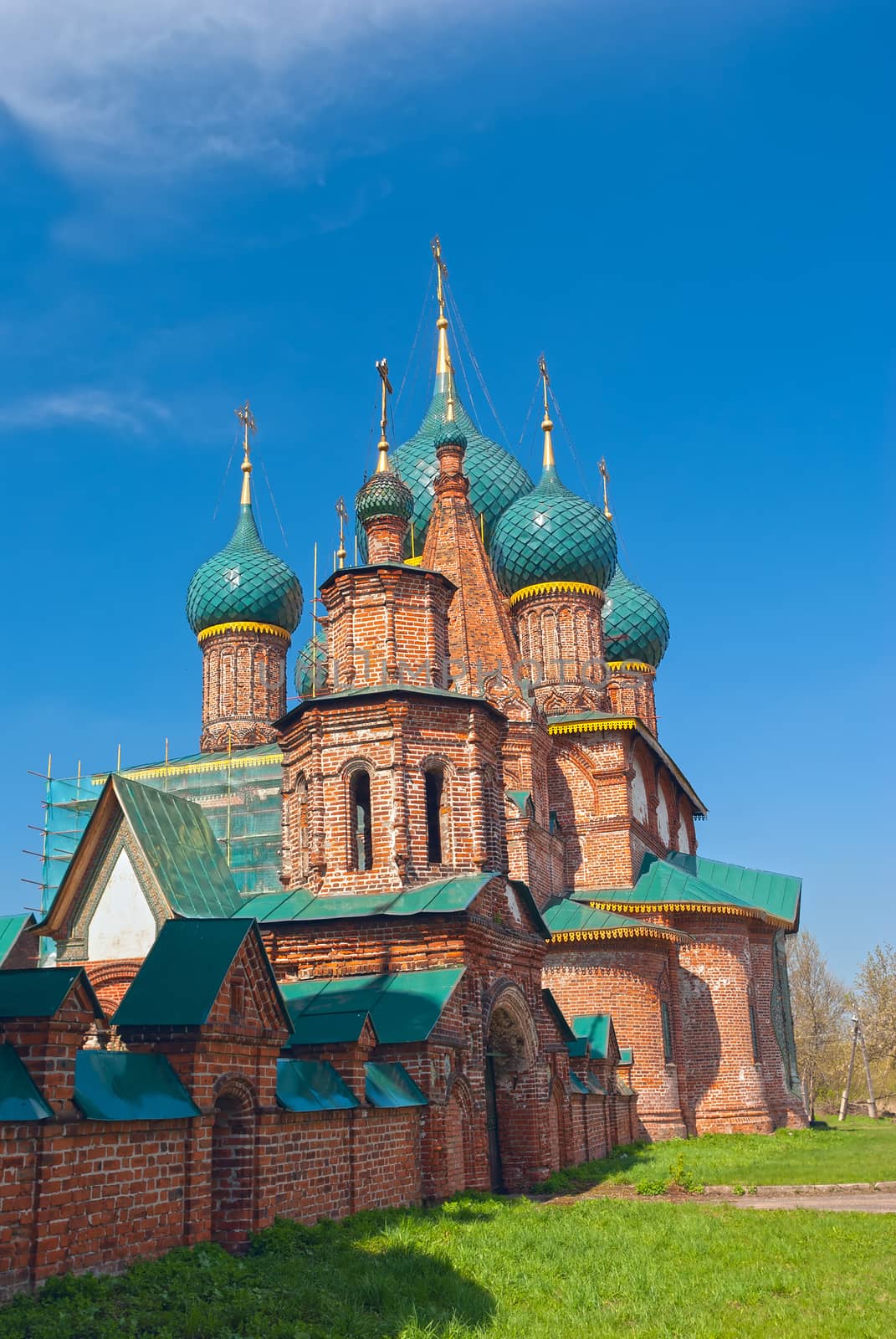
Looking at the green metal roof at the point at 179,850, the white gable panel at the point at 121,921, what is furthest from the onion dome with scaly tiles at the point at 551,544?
Answer: the white gable panel at the point at 121,921

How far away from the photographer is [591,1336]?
6.80m

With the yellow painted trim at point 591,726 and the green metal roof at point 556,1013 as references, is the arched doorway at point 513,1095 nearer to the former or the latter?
the green metal roof at point 556,1013

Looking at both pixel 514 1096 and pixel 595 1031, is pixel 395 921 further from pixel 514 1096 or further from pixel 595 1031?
pixel 595 1031

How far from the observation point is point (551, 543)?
1018 inches

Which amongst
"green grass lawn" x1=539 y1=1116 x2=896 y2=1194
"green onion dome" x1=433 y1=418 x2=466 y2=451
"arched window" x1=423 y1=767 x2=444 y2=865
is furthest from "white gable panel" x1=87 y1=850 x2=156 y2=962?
"green onion dome" x1=433 y1=418 x2=466 y2=451

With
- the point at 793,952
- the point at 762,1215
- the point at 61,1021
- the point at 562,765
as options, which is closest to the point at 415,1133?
the point at 762,1215

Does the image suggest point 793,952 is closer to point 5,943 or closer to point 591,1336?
point 5,943

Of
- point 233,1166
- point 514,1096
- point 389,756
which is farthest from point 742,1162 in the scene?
point 233,1166

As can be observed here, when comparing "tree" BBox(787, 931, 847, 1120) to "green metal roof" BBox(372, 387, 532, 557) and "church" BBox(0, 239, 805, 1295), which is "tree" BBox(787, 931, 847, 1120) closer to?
"church" BBox(0, 239, 805, 1295)

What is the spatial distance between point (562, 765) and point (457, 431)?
6.53 meters

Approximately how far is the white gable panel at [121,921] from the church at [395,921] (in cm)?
3

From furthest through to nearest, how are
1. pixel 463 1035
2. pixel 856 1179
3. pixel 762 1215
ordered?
1. pixel 856 1179
2. pixel 463 1035
3. pixel 762 1215

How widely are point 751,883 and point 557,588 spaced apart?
7692mm

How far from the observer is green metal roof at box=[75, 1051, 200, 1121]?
7.45 meters
